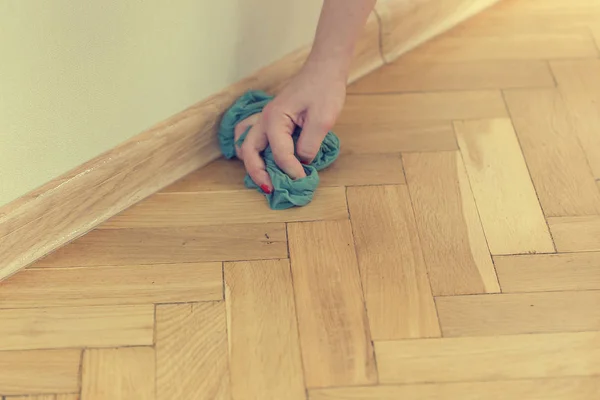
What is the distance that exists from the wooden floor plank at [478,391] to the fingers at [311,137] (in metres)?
0.34

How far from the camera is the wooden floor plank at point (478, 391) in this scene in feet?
3.16

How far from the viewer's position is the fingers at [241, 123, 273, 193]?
1164mm

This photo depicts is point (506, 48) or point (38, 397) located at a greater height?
point (506, 48)

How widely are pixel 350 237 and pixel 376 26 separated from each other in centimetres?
40

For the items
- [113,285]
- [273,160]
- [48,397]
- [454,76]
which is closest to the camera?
[48,397]

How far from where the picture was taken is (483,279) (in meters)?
1.08

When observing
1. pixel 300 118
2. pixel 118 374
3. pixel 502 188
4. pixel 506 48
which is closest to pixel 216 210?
pixel 300 118

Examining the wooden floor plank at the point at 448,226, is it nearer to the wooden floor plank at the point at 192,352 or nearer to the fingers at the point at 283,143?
the fingers at the point at 283,143

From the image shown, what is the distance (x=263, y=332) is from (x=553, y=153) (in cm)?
52

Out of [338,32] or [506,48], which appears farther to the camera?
[506,48]

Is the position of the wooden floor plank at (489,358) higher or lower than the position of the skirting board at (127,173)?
lower

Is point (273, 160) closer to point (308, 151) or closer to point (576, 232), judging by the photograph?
point (308, 151)

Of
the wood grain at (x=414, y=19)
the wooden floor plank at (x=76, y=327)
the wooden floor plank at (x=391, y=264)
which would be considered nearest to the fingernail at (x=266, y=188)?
the wooden floor plank at (x=391, y=264)

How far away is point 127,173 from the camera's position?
1140 millimetres
